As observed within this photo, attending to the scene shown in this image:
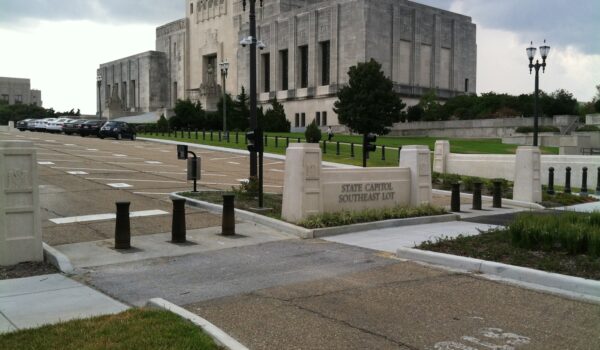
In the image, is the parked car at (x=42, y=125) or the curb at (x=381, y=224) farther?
the parked car at (x=42, y=125)

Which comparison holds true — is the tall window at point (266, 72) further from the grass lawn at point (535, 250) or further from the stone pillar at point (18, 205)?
the stone pillar at point (18, 205)

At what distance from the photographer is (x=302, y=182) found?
12.4m

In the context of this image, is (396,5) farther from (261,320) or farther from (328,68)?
(261,320)

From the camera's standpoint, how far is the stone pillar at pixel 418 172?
1480cm

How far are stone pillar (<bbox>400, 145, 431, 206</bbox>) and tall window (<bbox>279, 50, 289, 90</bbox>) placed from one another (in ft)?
252

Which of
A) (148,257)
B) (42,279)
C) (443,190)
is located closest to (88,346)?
(42,279)

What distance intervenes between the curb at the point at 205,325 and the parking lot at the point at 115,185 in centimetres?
530

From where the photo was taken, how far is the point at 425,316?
20.1 ft

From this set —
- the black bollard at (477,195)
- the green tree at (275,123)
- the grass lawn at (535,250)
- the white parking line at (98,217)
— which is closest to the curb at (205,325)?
the grass lawn at (535,250)

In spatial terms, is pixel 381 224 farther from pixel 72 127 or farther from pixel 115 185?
pixel 72 127

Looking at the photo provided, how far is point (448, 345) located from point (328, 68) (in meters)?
80.2

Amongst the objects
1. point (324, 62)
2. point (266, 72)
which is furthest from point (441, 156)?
point (266, 72)

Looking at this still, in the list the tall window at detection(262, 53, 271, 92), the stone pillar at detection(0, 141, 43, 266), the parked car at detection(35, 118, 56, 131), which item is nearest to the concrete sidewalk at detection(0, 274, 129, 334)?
the stone pillar at detection(0, 141, 43, 266)

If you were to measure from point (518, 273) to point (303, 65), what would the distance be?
82755 mm
